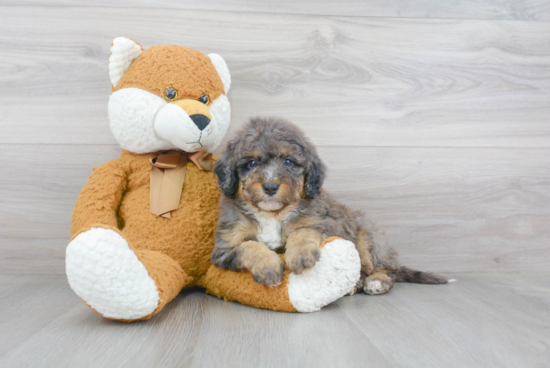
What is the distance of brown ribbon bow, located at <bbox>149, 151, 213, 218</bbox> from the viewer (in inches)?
76.2

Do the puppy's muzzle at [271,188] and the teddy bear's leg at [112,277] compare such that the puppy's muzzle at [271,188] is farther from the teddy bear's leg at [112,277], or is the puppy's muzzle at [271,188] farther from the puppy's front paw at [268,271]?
the teddy bear's leg at [112,277]

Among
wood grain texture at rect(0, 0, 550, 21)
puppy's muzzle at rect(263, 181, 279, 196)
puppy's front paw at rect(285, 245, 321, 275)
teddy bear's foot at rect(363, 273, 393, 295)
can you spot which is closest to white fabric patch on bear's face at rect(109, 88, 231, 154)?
puppy's muzzle at rect(263, 181, 279, 196)

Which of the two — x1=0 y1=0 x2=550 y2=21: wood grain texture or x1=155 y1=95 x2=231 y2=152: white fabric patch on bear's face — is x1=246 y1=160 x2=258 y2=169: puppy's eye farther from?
x1=0 y1=0 x2=550 y2=21: wood grain texture

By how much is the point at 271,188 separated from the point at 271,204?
3.4 inches

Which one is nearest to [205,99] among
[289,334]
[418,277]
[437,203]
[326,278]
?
[326,278]

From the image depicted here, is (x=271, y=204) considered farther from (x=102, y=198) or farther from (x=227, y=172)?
(x=102, y=198)

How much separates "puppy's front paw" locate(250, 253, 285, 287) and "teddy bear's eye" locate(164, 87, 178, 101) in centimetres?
89

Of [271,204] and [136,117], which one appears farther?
[136,117]

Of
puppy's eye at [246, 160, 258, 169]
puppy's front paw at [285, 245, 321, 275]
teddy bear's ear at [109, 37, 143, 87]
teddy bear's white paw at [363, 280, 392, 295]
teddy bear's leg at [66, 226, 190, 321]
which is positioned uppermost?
teddy bear's ear at [109, 37, 143, 87]

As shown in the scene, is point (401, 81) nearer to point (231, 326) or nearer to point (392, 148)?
point (392, 148)

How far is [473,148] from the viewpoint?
2682 mm

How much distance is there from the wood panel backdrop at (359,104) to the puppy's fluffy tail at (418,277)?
0.32 m

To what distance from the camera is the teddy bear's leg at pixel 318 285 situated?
1.66m

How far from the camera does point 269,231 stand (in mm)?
1893
